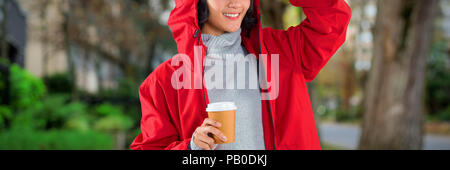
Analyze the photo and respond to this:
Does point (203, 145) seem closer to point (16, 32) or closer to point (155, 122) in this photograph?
point (155, 122)

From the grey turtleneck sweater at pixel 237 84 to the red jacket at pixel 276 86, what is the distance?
0.16ft

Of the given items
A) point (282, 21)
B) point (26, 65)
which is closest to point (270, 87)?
point (282, 21)

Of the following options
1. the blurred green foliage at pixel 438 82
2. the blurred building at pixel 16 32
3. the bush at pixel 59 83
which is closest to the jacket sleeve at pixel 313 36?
the blurred building at pixel 16 32

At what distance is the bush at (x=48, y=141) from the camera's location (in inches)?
301

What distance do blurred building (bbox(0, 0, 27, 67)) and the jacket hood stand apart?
15.8m

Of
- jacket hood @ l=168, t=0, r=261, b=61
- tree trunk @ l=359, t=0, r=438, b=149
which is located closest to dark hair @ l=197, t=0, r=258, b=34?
jacket hood @ l=168, t=0, r=261, b=61

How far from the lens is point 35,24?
19.6 meters

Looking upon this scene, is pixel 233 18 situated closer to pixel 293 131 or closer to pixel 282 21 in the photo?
→ pixel 293 131

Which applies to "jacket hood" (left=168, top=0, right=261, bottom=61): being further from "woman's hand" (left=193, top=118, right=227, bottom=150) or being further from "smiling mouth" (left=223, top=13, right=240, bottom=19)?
"woman's hand" (left=193, top=118, right=227, bottom=150)

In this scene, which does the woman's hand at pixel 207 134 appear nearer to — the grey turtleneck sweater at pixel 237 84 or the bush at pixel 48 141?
the grey turtleneck sweater at pixel 237 84

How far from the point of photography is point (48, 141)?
809cm

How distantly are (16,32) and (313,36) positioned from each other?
19.0m

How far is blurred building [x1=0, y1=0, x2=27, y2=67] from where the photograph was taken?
15.8 m
